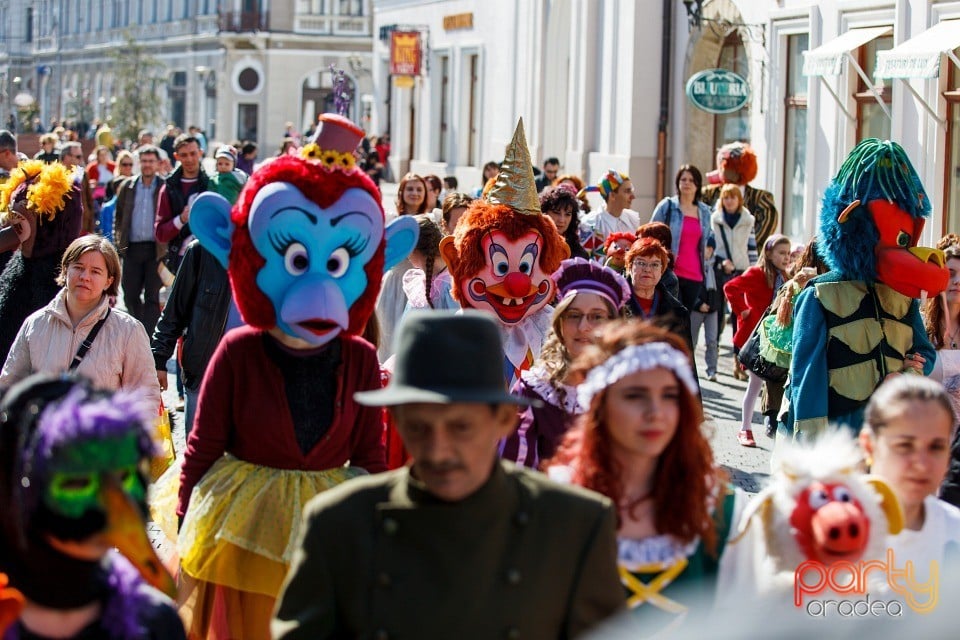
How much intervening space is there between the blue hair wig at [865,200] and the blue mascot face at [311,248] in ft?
6.97

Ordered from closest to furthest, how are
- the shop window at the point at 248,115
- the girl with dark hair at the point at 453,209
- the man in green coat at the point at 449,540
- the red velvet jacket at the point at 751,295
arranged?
the man in green coat at the point at 449,540 < the girl with dark hair at the point at 453,209 < the red velvet jacket at the point at 751,295 < the shop window at the point at 248,115

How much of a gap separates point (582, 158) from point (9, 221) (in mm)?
17885

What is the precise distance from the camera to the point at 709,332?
43.1 feet

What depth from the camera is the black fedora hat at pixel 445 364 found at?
3.47m

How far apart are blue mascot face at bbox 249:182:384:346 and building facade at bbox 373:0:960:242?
10.5 meters

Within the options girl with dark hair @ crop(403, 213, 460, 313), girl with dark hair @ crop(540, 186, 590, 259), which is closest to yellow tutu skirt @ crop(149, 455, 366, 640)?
girl with dark hair @ crop(403, 213, 460, 313)

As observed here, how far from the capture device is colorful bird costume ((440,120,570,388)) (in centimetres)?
723

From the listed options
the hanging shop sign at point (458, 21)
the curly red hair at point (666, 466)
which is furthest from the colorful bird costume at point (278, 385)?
the hanging shop sign at point (458, 21)

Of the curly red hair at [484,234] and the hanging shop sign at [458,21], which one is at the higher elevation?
the hanging shop sign at [458,21]

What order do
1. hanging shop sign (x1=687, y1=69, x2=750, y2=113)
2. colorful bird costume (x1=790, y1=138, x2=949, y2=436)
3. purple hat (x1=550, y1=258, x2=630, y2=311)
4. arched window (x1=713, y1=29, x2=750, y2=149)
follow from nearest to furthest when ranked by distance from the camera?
purple hat (x1=550, y1=258, x2=630, y2=311), colorful bird costume (x1=790, y1=138, x2=949, y2=436), hanging shop sign (x1=687, y1=69, x2=750, y2=113), arched window (x1=713, y1=29, x2=750, y2=149)

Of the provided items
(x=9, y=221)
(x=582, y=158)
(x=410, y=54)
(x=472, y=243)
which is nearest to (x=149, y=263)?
(x=9, y=221)

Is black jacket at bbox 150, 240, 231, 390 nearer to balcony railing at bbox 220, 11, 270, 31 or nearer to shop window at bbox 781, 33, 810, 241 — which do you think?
shop window at bbox 781, 33, 810, 241

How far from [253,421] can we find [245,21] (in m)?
57.9

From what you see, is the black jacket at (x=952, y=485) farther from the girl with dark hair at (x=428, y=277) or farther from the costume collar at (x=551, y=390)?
the girl with dark hair at (x=428, y=277)
